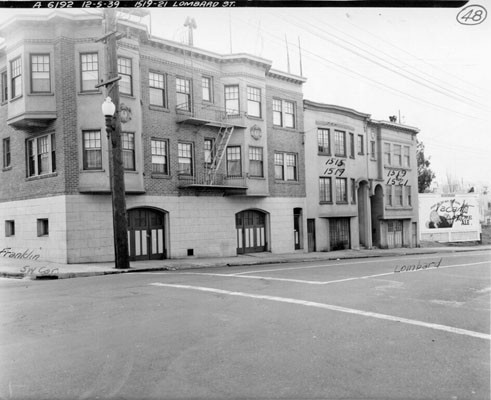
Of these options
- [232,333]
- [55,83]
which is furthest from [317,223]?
[232,333]

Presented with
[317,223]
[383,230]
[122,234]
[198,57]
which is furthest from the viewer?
[383,230]

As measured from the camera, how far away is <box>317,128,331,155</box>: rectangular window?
3275cm

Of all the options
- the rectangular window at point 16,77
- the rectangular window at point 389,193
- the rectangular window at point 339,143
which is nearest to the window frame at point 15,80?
the rectangular window at point 16,77

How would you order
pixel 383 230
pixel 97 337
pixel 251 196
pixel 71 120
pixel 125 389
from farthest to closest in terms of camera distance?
pixel 383 230 → pixel 251 196 → pixel 71 120 → pixel 97 337 → pixel 125 389

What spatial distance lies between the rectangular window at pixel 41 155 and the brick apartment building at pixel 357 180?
16.0 metres

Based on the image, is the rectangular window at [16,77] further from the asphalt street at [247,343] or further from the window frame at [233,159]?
the asphalt street at [247,343]

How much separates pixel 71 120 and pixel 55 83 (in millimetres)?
1724

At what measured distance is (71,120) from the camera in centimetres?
2066

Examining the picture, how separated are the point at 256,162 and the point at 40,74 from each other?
39.4 feet

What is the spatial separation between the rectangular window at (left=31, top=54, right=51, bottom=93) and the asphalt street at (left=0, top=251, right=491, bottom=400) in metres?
12.1

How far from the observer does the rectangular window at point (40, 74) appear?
2083 cm

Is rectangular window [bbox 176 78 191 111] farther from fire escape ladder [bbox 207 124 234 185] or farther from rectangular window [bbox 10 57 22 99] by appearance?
rectangular window [bbox 10 57 22 99]

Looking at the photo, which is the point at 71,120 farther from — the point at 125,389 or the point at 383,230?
the point at 383,230

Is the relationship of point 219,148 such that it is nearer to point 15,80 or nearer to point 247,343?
point 15,80
